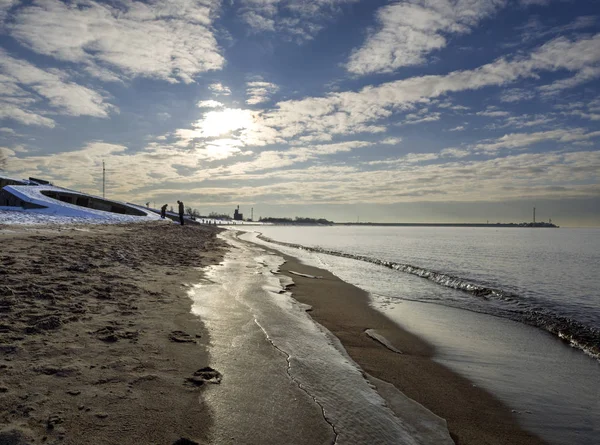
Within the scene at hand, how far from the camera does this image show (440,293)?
12.9 metres

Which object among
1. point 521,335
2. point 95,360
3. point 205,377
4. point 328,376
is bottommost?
point 521,335

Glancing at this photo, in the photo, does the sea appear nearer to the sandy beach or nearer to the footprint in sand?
the sandy beach

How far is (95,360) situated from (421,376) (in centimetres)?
452

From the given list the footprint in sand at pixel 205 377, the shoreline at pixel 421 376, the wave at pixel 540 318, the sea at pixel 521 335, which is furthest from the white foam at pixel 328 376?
the wave at pixel 540 318

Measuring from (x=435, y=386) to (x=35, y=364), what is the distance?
16.5 feet

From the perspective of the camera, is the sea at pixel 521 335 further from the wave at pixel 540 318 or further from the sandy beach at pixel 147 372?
the sandy beach at pixel 147 372

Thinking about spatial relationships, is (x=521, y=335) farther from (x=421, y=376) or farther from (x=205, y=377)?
(x=205, y=377)

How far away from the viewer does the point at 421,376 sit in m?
5.11

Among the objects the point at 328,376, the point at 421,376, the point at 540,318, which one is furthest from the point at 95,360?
the point at 540,318

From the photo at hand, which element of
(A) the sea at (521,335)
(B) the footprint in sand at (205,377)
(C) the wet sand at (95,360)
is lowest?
(A) the sea at (521,335)

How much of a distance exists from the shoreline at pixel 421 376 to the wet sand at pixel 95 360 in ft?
8.94

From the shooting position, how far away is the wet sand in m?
2.77

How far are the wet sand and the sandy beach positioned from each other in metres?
0.01

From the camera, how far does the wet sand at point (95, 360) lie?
2770mm
